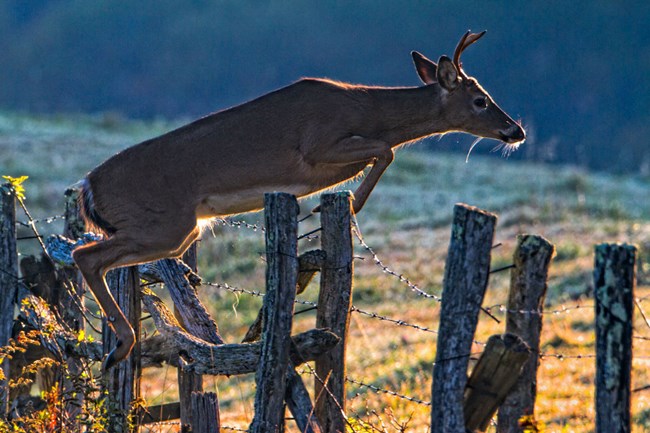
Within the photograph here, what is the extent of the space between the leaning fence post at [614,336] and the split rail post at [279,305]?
1.53 meters

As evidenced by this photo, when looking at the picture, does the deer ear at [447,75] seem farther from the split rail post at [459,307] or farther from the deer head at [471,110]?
the split rail post at [459,307]

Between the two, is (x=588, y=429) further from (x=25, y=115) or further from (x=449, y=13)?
(x=449, y=13)

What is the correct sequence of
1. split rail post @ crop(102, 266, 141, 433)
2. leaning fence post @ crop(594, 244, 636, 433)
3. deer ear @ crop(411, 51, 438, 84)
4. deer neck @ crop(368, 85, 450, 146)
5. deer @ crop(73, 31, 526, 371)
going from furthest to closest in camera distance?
deer ear @ crop(411, 51, 438, 84)
deer neck @ crop(368, 85, 450, 146)
deer @ crop(73, 31, 526, 371)
split rail post @ crop(102, 266, 141, 433)
leaning fence post @ crop(594, 244, 636, 433)

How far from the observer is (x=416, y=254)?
21.1 metres

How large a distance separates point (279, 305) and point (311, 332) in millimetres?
313

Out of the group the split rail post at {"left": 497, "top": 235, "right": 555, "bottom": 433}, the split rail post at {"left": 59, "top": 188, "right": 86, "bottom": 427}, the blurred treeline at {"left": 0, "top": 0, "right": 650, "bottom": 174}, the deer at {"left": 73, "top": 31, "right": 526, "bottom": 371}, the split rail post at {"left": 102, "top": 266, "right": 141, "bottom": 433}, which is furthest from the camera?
the blurred treeline at {"left": 0, "top": 0, "right": 650, "bottom": 174}

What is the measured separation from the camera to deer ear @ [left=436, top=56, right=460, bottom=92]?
25.1ft

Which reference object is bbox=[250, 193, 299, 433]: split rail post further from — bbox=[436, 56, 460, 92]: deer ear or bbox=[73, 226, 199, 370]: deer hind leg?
bbox=[436, 56, 460, 92]: deer ear

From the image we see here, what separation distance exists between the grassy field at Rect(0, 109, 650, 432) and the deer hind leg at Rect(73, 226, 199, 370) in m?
0.56

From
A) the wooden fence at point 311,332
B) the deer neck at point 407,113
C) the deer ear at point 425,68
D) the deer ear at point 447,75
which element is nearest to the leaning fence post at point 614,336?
the wooden fence at point 311,332

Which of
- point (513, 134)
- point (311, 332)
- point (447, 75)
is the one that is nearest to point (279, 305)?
point (311, 332)

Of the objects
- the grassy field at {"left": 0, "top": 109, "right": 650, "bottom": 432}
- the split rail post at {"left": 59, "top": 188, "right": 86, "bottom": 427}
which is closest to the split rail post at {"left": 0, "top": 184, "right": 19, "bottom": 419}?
the split rail post at {"left": 59, "top": 188, "right": 86, "bottom": 427}

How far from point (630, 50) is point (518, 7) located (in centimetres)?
930

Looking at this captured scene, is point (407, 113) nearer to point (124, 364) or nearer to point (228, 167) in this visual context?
point (228, 167)
